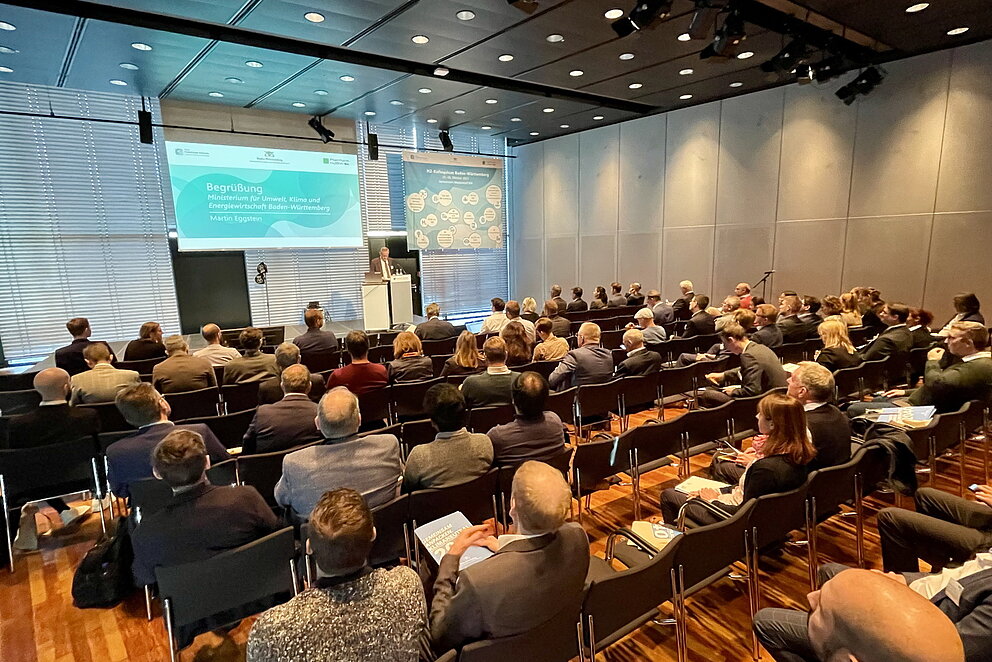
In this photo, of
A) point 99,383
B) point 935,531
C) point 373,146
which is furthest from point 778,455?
point 373,146

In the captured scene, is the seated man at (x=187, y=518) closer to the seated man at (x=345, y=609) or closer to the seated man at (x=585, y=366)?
the seated man at (x=345, y=609)

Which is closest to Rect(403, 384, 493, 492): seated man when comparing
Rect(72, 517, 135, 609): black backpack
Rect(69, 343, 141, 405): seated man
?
Rect(72, 517, 135, 609): black backpack

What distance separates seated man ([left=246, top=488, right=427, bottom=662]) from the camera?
1.36 meters

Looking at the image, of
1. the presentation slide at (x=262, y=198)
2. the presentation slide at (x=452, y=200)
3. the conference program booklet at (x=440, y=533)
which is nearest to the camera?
the conference program booklet at (x=440, y=533)

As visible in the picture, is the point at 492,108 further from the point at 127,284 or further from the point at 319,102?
the point at 127,284

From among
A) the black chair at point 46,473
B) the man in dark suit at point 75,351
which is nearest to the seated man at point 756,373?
the black chair at point 46,473

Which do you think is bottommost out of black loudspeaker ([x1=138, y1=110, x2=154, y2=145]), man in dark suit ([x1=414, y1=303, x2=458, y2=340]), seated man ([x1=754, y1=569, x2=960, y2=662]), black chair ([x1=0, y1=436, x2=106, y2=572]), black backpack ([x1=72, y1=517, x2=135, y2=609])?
black backpack ([x1=72, y1=517, x2=135, y2=609])

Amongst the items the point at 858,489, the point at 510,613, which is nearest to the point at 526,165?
the point at 858,489

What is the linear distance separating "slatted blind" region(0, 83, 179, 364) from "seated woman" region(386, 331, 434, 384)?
25.1 feet

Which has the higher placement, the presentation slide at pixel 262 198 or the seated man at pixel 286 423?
the presentation slide at pixel 262 198

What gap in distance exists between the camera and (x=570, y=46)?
686 centimetres

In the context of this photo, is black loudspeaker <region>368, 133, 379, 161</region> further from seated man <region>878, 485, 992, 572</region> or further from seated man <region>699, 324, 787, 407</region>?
seated man <region>878, 485, 992, 572</region>

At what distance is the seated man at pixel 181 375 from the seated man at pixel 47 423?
1052mm

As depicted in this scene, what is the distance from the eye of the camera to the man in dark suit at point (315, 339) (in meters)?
6.22
